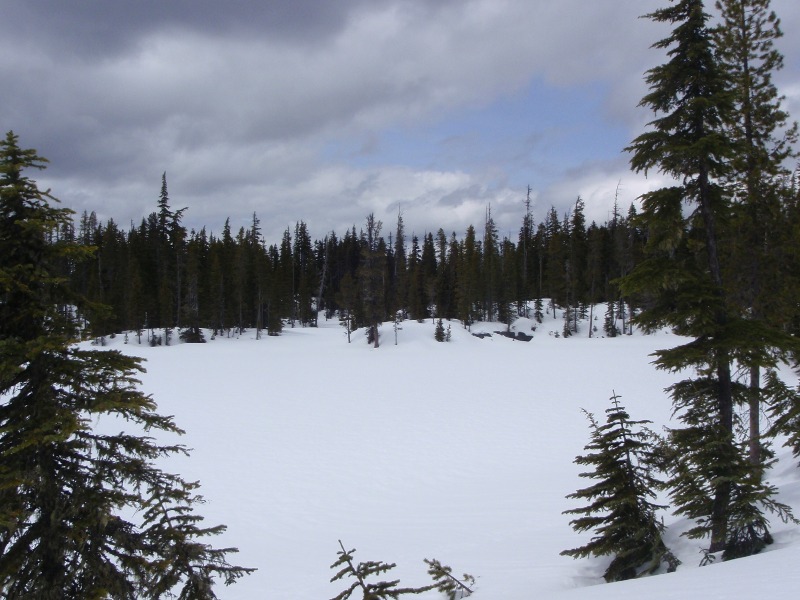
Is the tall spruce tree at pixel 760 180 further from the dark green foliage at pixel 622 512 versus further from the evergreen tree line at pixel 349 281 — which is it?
the evergreen tree line at pixel 349 281

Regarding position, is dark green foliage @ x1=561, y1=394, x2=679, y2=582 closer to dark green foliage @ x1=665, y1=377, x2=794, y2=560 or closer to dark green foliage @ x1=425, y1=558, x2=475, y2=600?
dark green foliage @ x1=665, y1=377, x2=794, y2=560

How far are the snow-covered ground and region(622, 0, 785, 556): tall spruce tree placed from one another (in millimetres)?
1151

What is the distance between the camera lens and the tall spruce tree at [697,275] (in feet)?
26.2

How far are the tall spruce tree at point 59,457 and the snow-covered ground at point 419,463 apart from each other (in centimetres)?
281

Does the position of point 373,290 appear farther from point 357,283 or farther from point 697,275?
point 697,275

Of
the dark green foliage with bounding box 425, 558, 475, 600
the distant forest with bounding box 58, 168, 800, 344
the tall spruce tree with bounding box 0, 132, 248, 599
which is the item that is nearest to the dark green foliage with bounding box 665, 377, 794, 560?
the dark green foliage with bounding box 425, 558, 475, 600

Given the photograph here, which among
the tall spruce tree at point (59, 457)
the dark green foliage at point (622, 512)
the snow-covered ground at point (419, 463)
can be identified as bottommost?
the snow-covered ground at point (419, 463)

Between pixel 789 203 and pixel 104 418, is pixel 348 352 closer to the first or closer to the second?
pixel 104 418

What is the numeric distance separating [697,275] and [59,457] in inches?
401

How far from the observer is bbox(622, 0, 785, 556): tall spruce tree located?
314 inches

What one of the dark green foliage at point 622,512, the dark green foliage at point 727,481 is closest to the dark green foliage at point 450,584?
the dark green foliage at point 622,512

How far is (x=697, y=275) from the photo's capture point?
28.1ft

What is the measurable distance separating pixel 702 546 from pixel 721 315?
436 cm

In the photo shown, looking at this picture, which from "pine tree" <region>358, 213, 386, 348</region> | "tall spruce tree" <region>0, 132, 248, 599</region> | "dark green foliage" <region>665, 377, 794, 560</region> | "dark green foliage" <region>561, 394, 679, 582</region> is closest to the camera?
"tall spruce tree" <region>0, 132, 248, 599</region>
